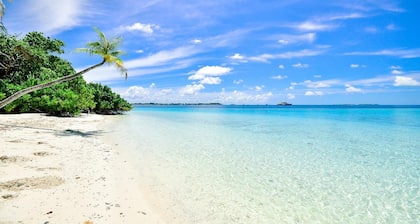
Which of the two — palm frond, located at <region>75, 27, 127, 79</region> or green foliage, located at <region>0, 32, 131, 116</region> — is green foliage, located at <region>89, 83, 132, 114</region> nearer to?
green foliage, located at <region>0, 32, 131, 116</region>

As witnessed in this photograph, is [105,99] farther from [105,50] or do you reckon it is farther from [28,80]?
[105,50]

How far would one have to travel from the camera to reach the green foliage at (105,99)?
41625 millimetres

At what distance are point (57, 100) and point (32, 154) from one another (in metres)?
17.8

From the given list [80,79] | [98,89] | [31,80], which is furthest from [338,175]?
[98,89]

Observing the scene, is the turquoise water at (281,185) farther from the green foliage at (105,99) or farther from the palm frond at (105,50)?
the green foliage at (105,99)

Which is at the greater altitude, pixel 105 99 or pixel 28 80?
pixel 28 80

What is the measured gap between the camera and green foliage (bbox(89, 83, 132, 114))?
41625 mm

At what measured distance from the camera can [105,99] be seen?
142 ft

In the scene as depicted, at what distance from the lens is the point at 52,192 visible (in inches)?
184

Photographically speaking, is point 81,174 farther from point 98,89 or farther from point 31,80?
point 98,89

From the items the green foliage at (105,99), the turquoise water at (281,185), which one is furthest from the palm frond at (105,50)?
the green foliage at (105,99)

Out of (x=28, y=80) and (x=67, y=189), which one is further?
(x=28, y=80)

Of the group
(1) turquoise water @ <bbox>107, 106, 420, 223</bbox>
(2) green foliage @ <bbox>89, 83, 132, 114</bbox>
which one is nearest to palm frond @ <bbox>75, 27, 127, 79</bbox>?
(1) turquoise water @ <bbox>107, 106, 420, 223</bbox>

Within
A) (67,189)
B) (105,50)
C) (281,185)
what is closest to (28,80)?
(105,50)
